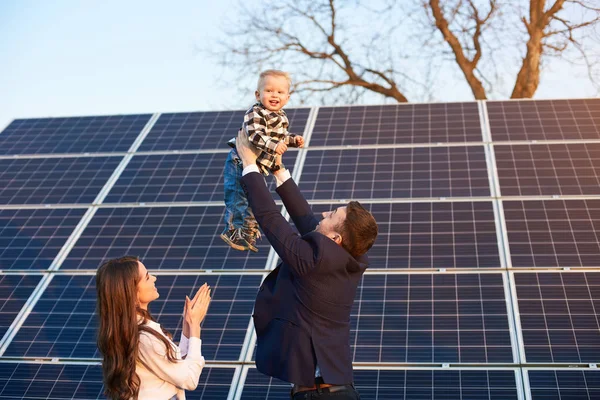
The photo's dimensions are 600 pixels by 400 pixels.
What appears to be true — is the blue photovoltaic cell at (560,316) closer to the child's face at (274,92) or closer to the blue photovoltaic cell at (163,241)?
the blue photovoltaic cell at (163,241)

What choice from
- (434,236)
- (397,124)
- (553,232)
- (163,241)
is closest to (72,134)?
(163,241)

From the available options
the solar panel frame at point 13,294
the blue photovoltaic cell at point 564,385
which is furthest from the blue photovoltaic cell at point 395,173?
the solar panel frame at point 13,294

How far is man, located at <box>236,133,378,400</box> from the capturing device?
615 centimetres

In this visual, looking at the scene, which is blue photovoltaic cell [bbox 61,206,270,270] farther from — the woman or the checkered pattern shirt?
the woman

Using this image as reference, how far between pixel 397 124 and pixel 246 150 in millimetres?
6969

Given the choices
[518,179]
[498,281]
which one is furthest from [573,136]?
[498,281]

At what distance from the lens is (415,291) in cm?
1005

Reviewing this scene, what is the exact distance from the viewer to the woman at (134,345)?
19.4 ft

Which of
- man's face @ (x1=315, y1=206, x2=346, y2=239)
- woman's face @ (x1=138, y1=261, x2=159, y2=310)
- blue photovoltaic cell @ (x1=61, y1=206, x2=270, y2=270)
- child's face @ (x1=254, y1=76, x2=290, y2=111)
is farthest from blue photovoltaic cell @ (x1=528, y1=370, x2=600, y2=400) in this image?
woman's face @ (x1=138, y1=261, x2=159, y2=310)

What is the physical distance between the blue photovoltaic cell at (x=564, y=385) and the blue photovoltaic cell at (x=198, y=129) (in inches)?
222

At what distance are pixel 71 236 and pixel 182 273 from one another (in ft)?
5.85

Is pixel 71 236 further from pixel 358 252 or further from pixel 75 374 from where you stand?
pixel 358 252

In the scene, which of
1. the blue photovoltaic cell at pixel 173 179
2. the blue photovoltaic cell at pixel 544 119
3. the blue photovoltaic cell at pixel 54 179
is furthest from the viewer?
the blue photovoltaic cell at pixel 54 179

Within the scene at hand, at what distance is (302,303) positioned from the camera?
6254 millimetres
